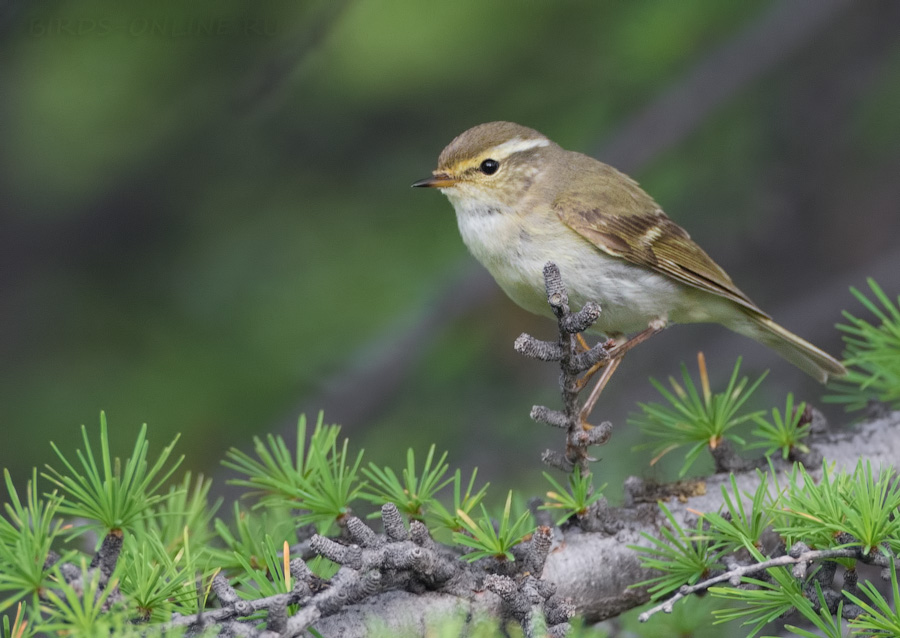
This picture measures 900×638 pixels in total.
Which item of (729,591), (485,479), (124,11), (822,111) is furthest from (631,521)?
(822,111)

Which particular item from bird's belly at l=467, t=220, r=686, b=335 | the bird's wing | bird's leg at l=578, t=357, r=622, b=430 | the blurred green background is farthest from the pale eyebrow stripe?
bird's leg at l=578, t=357, r=622, b=430

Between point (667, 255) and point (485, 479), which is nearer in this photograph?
point (667, 255)

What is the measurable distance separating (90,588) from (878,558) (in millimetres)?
1648

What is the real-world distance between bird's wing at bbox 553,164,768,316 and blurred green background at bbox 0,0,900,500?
94 cm

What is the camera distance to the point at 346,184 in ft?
16.6

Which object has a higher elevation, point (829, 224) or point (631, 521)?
point (829, 224)

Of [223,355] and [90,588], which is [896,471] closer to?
[90,588]

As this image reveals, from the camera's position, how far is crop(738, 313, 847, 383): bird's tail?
147 inches

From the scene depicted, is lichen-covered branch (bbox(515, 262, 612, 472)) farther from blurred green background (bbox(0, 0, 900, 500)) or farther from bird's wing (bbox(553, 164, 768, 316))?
blurred green background (bbox(0, 0, 900, 500))

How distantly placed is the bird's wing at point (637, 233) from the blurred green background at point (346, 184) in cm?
94

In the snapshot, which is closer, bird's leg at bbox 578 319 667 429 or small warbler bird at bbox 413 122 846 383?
bird's leg at bbox 578 319 667 429

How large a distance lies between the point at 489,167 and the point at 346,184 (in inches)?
54.0

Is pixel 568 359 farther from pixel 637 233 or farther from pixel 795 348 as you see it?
pixel 795 348

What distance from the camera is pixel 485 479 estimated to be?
488cm
